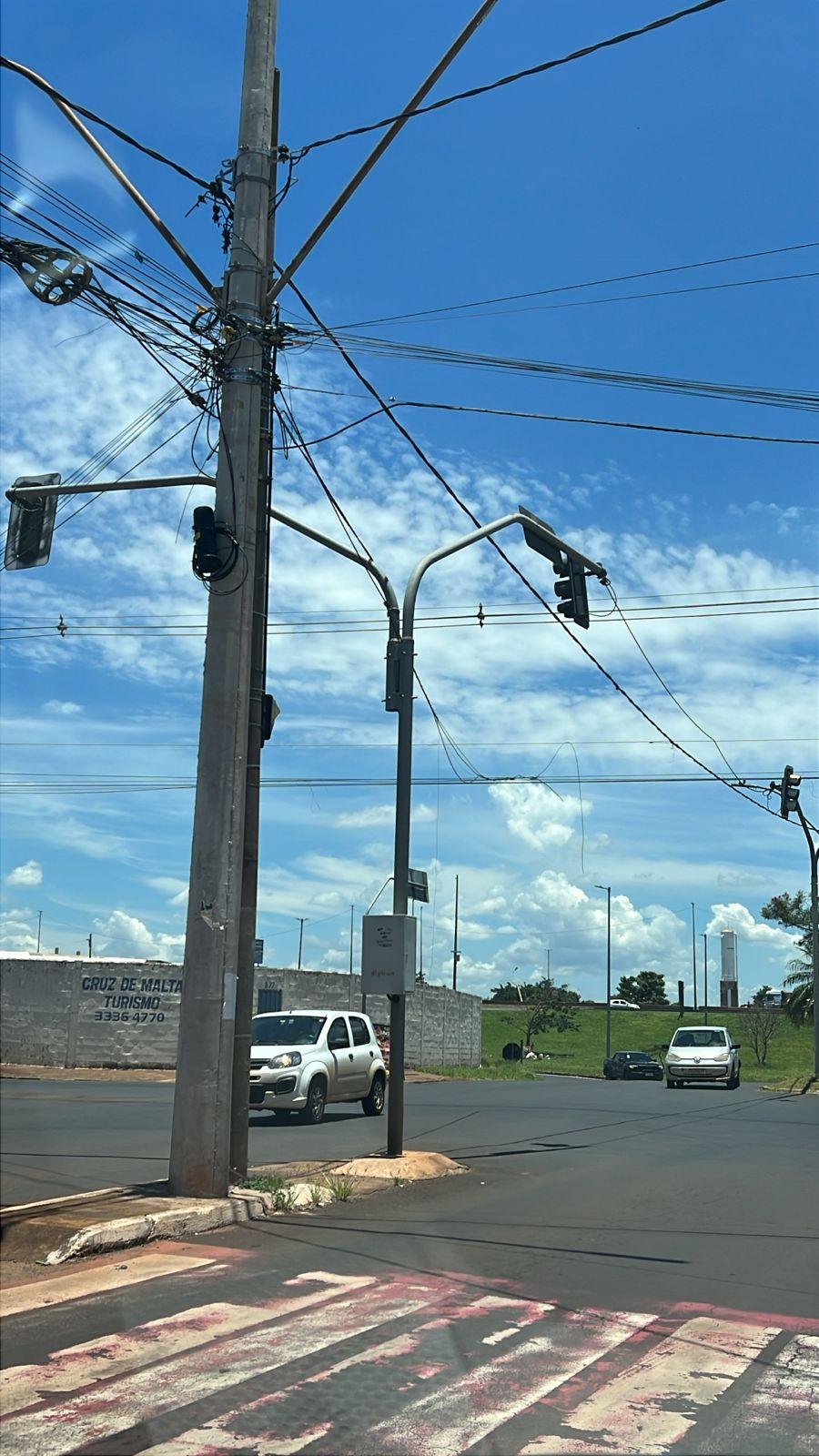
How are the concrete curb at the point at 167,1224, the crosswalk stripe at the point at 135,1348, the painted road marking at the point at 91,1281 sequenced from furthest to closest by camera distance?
the concrete curb at the point at 167,1224 → the painted road marking at the point at 91,1281 → the crosswalk stripe at the point at 135,1348

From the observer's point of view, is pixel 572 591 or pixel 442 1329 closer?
pixel 442 1329

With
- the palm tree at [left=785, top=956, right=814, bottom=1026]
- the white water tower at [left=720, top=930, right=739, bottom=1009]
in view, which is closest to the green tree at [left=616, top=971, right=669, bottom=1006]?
the white water tower at [left=720, top=930, right=739, bottom=1009]

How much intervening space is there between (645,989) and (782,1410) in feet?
407

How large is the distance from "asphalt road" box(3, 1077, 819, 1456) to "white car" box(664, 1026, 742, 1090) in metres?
23.1

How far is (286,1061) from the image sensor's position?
18484 mm

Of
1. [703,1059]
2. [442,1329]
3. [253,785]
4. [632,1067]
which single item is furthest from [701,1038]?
[442,1329]

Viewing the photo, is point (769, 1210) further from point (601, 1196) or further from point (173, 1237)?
point (173, 1237)

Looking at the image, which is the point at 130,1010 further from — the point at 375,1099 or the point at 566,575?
the point at 566,575

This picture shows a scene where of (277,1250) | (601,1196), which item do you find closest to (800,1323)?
(277,1250)

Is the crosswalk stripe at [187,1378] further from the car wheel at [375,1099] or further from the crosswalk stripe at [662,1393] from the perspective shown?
the car wheel at [375,1099]

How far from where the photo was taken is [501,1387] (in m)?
5.63

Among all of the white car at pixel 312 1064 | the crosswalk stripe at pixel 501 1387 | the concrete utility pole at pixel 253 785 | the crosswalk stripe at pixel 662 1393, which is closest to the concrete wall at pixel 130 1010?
the concrete utility pole at pixel 253 785

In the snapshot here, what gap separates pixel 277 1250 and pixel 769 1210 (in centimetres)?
469

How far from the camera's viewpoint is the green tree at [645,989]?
412 feet
